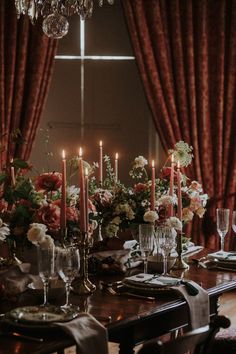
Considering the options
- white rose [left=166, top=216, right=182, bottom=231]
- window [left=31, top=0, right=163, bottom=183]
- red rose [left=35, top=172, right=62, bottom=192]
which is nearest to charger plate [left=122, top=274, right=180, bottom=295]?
white rose [left=166, top=216, right=182, bottom=231]

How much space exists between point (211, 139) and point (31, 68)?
152cm

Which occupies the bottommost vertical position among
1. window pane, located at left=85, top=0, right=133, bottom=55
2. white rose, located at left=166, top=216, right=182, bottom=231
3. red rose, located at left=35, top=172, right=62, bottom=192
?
white rose, located at left=166, top=216, right=182, bottom=231

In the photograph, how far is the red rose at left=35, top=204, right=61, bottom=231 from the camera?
290 cm

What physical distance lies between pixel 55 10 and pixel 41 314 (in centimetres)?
178

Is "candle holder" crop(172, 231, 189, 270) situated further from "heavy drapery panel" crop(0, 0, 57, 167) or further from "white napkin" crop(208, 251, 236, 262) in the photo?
"heavy drapery panel" crop(0, 0, 57, 167)

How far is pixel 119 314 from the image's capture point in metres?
2.55

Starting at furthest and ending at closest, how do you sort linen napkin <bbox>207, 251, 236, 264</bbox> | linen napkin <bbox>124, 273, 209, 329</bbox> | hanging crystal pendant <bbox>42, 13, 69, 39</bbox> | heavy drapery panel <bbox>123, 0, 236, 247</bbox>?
heavy drapery panel <bbox>123, 0, 236, 247</bbox> → hanging crystal pendant <bbox>42, 13, 69, 39</bbox> → linen napkin <bbox>207, 251, 236, 264</bbox> → linen napkin <bbox>124, 273, 209, 329</bbox>

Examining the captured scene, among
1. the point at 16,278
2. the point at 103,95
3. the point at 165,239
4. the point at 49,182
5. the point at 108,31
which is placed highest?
the point at 108,31

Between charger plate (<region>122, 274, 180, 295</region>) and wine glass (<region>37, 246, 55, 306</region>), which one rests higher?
wine glass (<region>37, 246, 55, 306</region>)

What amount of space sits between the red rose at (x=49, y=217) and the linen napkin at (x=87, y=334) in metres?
0.62

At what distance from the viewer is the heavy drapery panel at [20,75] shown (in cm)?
580

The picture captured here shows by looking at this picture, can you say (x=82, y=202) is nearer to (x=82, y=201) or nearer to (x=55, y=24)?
(x=82, y=201)

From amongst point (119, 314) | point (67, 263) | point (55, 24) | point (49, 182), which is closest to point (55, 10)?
point (55, 24)

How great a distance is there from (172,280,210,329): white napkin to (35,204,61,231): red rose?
20.6 inches
